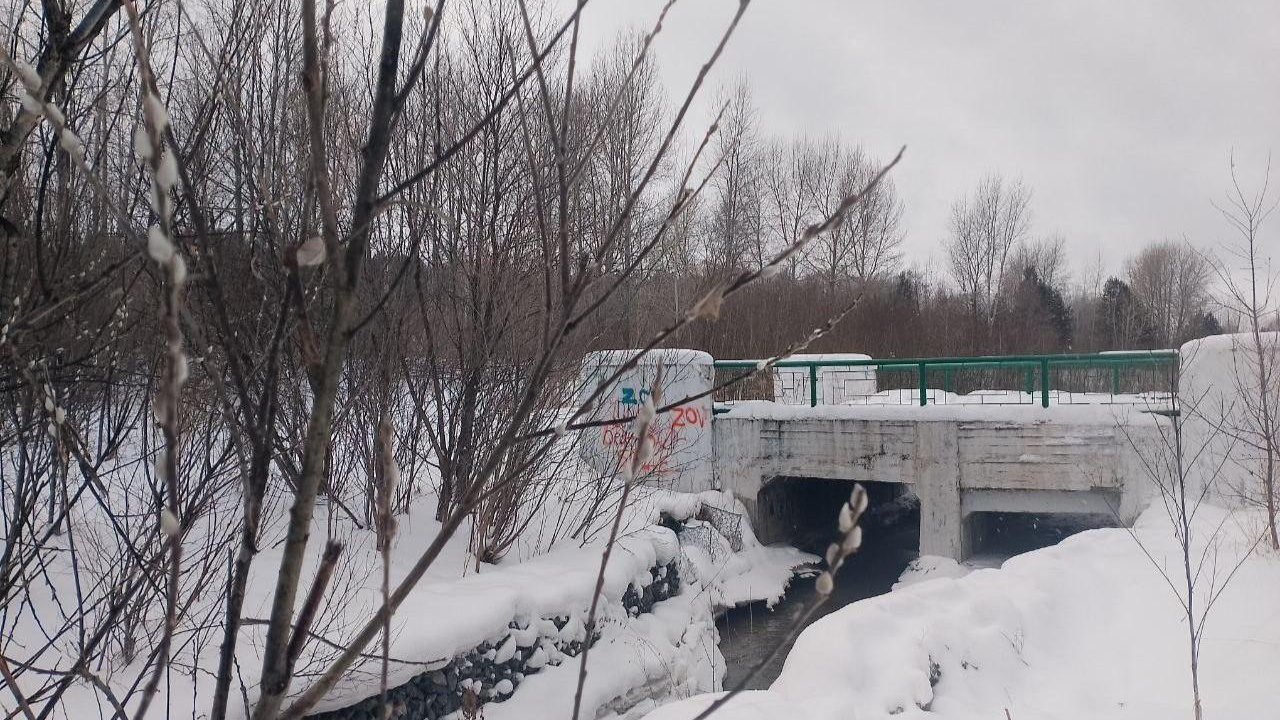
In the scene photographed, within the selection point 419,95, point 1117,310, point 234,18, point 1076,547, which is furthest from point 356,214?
point 1117,310

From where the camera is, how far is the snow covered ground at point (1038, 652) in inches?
181

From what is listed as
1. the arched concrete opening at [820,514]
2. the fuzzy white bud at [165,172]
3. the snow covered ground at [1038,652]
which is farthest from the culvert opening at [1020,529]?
the fuzzy white bud at [165,172]

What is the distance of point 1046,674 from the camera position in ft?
17.5

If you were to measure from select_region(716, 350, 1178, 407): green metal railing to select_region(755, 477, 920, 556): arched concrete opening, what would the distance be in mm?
1859

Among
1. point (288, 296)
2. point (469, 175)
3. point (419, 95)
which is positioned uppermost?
point (419, 95)

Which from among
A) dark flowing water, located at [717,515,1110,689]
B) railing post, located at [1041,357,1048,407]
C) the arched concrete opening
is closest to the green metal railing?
railing post, located at [1041,357,1048,407]

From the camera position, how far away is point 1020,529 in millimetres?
14227

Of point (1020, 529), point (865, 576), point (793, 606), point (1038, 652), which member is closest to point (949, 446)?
point (865, 576)

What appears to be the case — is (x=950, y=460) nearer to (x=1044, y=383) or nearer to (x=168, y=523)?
(x=1044, y=383)

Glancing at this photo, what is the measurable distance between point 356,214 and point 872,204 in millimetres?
26825

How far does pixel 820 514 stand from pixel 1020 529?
3.49 metres

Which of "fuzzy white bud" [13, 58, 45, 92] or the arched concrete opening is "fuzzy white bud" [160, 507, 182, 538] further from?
the arched concrete opening

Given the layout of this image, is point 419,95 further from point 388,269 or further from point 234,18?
point 234,18

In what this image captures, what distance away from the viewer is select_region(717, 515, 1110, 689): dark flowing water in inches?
371
